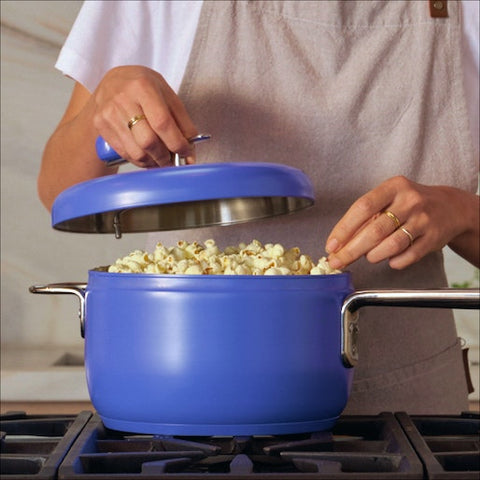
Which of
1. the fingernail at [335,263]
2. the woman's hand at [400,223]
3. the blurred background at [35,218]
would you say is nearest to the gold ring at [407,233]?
the woman's hand at [400,223]

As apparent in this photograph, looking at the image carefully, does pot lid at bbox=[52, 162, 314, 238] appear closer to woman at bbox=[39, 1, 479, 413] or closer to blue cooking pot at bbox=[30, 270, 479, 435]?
blue cooking pot at bbox=[30, 270, 479, 435]

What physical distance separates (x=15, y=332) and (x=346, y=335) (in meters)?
1.49

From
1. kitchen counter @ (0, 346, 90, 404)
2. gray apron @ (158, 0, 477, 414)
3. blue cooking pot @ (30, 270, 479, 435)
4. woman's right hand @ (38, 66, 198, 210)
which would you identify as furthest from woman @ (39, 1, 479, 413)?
kitchen counter @ (0, 346, 90, 404)

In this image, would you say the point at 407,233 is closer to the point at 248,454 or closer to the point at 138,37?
the point at 248,454

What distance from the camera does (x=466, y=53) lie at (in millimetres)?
1155

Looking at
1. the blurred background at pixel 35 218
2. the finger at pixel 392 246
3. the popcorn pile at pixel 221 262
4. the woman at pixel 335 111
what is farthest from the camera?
the blurred background at pixel 35 218

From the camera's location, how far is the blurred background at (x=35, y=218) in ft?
6.79

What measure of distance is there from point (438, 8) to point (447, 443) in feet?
2.02

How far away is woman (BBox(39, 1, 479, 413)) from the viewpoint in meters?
1.06

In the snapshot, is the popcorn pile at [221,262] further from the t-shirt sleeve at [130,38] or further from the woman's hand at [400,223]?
the t-shirt sleeve at [130,38]

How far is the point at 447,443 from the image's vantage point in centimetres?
72

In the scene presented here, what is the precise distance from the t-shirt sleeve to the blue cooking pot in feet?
1.54

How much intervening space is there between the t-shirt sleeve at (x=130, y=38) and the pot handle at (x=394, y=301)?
19.4 inches

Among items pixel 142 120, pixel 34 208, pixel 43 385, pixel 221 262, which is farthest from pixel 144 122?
pixel 34 208
